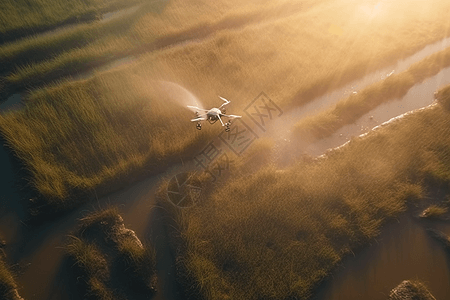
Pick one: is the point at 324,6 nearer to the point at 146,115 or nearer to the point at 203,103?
the point at 203,103

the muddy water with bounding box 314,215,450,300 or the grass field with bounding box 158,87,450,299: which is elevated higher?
the grass field with bounding box 158,87,450,299

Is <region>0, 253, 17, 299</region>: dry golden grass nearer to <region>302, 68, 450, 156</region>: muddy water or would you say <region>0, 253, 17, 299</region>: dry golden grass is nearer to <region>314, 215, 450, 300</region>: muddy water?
<region>314, 215, 450, 300</region>: muddy water

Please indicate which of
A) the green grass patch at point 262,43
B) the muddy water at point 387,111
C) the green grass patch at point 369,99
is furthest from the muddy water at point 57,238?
the green grass patch at point 262,43

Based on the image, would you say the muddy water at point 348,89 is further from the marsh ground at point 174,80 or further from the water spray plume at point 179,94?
the water spray plume at point 179,94

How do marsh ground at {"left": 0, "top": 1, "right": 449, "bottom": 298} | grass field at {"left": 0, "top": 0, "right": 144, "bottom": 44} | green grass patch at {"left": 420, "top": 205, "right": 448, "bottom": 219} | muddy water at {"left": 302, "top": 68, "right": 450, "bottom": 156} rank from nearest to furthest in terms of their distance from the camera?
marsh ground at {"left": 0, "top": 1, "right": 449, "bottom": 298}, green grass patch at {"left": 420, "top": 205, "right": 448, "bottom": 219}, muddy water at {"left": 302, "top": 68, "right": 450, "bottom": 156}, grass field at {"left": 0, "top": 0, "right": 144, "bottom": 44}

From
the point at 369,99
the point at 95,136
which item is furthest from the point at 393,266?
the point at 95,136

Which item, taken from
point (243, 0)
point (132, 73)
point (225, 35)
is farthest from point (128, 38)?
point (243, 0)

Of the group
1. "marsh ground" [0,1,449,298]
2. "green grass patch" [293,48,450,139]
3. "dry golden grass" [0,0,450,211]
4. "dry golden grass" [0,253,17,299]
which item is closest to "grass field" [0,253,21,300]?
"dry golden grass" [0,253,17,299]
